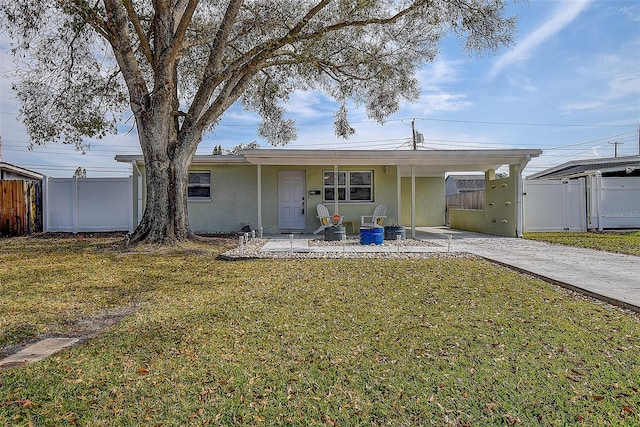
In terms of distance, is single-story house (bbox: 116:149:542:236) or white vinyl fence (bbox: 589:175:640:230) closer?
single-story house (bbox: 116:149:542:236)

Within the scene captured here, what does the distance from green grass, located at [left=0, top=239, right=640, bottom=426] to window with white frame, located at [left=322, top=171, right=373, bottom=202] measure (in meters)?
8.11

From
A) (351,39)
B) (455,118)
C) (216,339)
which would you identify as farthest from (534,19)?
(455,118)

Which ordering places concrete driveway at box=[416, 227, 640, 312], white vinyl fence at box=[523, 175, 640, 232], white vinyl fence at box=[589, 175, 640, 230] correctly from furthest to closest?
white vinyl fence at box=[589, 175, 640, 230]
white vinyl fence at box=[523, 175, 640, 232]
concrete driveway at box=[416, 227, 640, 312]

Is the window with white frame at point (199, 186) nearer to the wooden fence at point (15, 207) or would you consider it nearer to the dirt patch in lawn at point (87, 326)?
the wooden fence at point (15, 207)

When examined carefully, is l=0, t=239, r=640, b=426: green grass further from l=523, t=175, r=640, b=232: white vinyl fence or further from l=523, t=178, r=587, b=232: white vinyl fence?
l=523, t=175, r=640, b=232: white vinyl fence

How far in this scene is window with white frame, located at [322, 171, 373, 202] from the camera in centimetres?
1339

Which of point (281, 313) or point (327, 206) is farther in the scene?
point (327, 206)

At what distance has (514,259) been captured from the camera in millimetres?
7379

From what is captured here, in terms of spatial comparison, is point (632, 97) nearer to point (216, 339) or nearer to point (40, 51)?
point (216, 339)

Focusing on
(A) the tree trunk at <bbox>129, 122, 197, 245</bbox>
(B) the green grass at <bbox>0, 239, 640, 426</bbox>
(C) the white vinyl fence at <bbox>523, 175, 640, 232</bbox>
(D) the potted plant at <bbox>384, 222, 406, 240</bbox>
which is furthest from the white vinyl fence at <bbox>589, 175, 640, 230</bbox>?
(A) the tree trunk at <bbox>129, 122, 197, 245</bbox>

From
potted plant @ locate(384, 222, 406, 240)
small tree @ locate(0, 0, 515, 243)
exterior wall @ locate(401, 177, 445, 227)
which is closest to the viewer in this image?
small tree @ locate(0, 0, 515, 243)

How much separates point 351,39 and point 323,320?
9418 millimetres

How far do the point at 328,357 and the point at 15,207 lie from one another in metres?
14.2

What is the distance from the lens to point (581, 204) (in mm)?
13461
